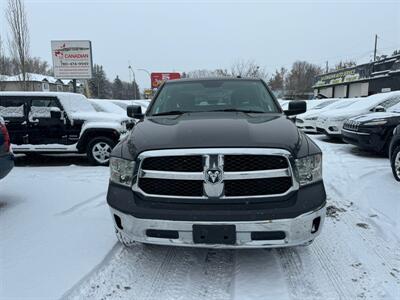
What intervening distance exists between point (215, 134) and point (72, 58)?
18.8 m

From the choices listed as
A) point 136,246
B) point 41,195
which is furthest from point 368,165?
point 41,195

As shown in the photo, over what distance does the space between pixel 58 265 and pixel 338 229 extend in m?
3.01

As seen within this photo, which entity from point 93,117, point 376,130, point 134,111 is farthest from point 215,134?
point 376,130

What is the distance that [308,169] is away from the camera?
273cm

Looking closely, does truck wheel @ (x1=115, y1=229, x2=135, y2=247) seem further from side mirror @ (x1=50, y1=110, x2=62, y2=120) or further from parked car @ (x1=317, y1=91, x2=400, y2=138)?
parked car @ (x1=317, y1=91, x2=400, y2=138)

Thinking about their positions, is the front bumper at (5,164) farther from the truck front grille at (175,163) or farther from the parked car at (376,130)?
the parked car at (376,130)

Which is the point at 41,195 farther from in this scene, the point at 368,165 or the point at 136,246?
the point at 368,165

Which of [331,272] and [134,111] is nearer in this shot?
[331,272]

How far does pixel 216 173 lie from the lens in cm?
255

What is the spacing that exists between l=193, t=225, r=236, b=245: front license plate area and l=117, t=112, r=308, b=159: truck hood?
631 millimetres

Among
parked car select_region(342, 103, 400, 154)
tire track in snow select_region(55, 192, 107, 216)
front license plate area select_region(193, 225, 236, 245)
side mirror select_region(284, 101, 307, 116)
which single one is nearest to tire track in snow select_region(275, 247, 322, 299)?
front license plate area select_region(193, 225, 236, 245)

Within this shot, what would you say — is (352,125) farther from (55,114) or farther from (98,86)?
(98,86)

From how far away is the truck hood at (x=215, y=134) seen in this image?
8.77 feet

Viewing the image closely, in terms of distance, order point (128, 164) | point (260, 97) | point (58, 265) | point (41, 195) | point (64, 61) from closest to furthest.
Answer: point (128, 164)
point (58, 265)
point (260, 97)
point (41, 195)
point (64, 61)
